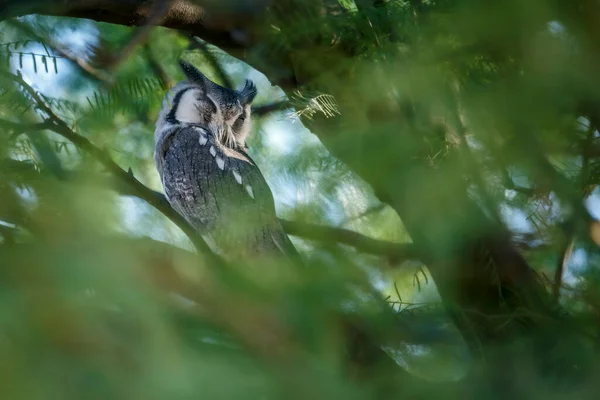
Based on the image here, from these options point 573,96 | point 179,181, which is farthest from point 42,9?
point 573,96

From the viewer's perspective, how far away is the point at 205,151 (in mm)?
2232

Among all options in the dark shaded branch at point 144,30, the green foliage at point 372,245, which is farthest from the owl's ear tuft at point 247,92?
the green foliage at point 372,245

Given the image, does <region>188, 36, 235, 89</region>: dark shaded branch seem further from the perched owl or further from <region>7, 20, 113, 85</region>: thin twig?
<region>7, 20, 113, 85</region>: thin twig

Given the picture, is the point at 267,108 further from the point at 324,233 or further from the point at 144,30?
the point at 324,233

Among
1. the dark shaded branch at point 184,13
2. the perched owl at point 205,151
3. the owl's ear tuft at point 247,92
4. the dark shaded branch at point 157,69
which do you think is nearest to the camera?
the dark shaded branch at point 184,13

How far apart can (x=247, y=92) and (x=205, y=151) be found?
236mm

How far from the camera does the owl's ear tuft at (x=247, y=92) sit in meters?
2.24

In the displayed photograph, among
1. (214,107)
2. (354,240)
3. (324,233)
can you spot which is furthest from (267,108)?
Result: (324,233)

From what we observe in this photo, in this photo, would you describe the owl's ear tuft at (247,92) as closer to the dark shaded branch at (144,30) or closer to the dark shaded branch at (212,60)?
the dark shaded branch at (212,60)

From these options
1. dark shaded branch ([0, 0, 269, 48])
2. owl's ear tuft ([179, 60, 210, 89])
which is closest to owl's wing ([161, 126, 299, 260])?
owl's ear tuft ([179, 60, 210, 89])

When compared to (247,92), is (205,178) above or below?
below

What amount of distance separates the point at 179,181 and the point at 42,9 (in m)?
0.85

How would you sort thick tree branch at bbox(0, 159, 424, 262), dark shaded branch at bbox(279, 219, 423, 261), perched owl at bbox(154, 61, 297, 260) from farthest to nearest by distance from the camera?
perched owl at bbox(154, 61, 297, 260)
dark shaded branch at bbox(279, 219, 423, 261)
thick tree branch at bbox(0, 159, 424, 262)

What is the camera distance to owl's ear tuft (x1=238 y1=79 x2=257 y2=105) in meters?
2.24
